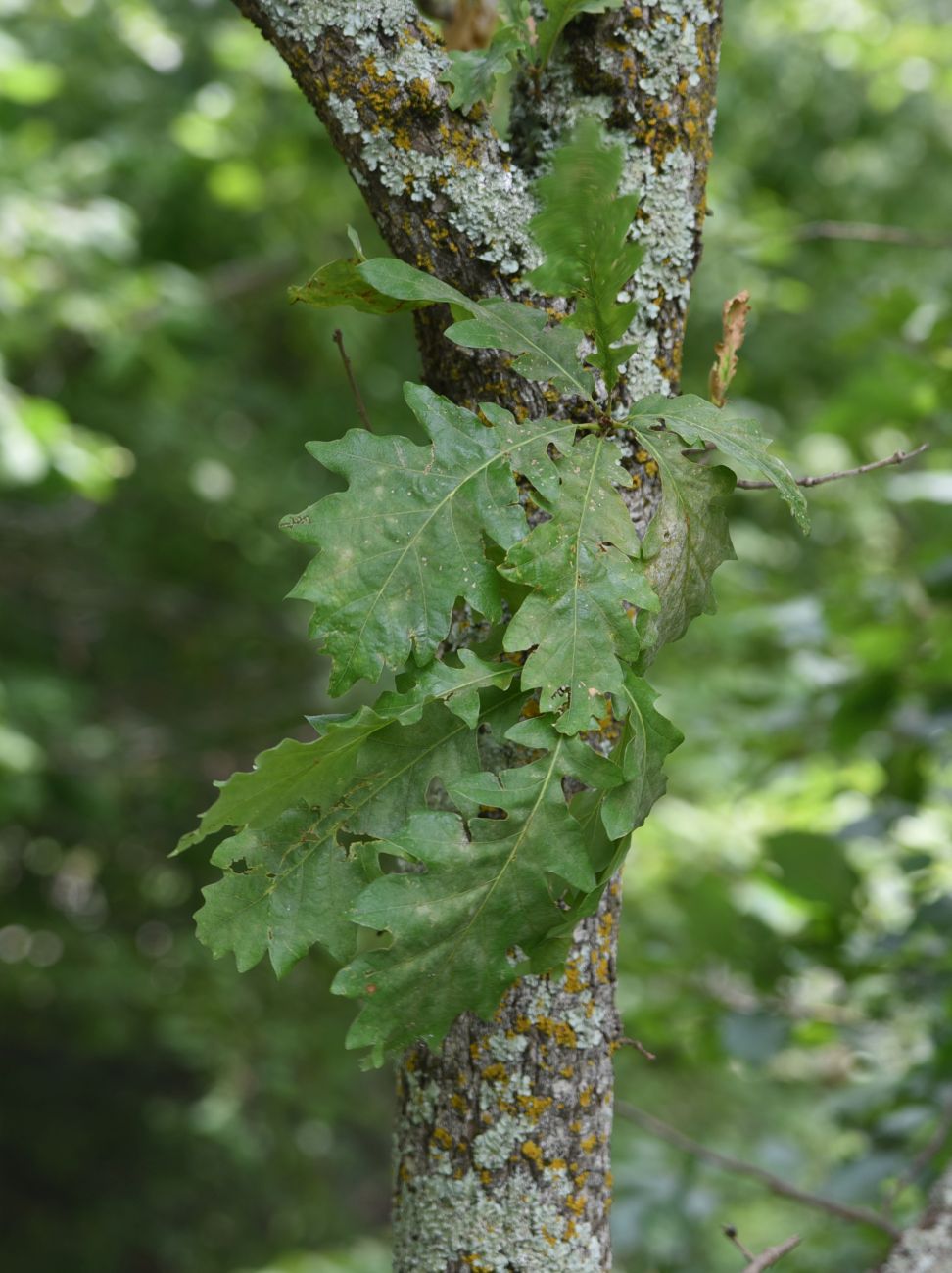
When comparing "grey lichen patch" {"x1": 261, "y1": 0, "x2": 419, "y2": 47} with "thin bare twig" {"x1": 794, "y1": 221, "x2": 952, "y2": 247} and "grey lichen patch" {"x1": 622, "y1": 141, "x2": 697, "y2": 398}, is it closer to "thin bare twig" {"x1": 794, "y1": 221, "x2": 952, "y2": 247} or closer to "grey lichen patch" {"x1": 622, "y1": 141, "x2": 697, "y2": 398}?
"grey lichen patch" {"x1": 622, "y1": 141, "x2": 697, "y2": 398}

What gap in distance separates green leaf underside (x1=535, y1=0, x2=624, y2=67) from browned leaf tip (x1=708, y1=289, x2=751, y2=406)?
26 centimetres

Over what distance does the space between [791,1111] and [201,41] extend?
5172 millimetres

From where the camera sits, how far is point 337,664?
33.6 inches

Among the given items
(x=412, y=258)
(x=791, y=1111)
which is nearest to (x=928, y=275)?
(x=791, y=1111)

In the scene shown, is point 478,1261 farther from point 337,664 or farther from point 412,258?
point 412,258

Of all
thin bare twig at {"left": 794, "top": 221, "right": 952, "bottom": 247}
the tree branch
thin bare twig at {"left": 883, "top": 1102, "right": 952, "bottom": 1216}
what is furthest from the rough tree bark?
thin bare twig at {"left": 794, "top": 221, "right": 952, "bottom": 247}

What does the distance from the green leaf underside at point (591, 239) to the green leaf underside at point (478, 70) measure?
0.15 m

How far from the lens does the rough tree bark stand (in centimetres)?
99

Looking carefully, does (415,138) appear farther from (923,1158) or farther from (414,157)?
(923,1158)

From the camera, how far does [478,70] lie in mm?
985

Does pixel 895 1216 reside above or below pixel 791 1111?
below

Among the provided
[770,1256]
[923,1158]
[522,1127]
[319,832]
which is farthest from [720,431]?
[923,1158]

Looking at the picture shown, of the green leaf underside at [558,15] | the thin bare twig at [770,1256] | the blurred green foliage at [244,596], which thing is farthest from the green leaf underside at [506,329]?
the blurred green foliage at [244,596]

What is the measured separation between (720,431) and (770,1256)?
31.4 inches
